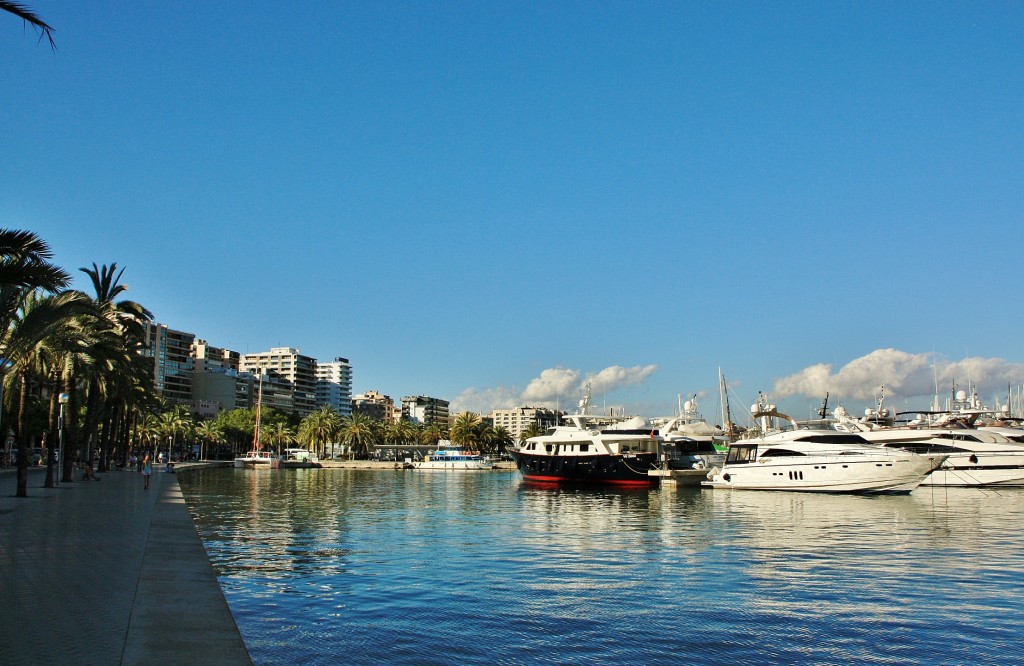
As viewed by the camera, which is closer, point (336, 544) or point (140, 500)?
point (336, 544)

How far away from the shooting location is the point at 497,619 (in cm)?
1380

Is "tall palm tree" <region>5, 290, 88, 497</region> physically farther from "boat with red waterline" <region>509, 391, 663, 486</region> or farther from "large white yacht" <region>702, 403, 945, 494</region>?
"large white yacht" <region>702, 403, 945, 494</region>

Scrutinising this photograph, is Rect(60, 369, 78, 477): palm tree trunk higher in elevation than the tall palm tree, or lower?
lower

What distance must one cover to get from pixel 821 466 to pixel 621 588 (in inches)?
1592

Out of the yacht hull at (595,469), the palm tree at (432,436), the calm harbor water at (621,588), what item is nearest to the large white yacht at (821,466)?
the yacht hull at (595,469)

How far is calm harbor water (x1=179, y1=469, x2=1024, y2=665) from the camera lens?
12016 mm

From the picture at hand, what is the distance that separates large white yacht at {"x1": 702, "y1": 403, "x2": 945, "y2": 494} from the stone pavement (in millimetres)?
41448

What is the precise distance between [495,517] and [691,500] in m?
16.9

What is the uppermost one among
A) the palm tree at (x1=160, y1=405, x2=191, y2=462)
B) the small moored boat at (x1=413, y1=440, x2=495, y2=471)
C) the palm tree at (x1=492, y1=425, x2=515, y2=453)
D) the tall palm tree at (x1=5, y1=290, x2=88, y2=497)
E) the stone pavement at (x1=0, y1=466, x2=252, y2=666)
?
the tall palm tree at (x1=5, y1=290, x2=88, y2=497)

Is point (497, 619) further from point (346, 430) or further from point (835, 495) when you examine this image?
point (346, 430)

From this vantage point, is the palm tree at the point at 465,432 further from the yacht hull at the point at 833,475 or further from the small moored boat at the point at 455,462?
the yacht hull at the point at 833,475

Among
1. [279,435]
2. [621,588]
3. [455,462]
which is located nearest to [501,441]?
[455,462]

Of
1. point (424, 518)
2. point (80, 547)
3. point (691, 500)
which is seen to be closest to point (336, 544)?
point (80, 547)

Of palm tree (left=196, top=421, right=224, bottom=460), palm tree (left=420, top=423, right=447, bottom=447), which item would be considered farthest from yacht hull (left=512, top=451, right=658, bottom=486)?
palm tree (left=420, top=423, right=447, bottom=447)
